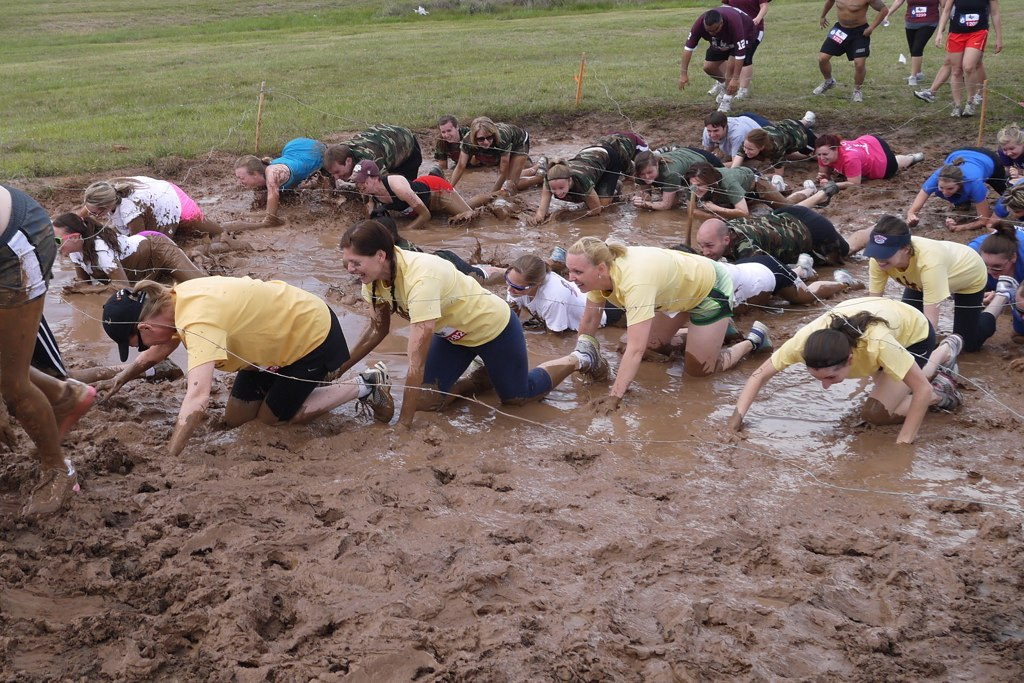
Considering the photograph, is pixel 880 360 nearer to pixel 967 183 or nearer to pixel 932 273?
pixel 932 273

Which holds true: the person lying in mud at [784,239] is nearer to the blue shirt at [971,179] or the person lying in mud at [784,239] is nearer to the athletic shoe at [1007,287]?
the blue shirt at [971,179]

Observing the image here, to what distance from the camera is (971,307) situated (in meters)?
7.12

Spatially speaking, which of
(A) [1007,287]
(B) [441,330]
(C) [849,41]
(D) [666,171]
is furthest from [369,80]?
(A) [1007,287]

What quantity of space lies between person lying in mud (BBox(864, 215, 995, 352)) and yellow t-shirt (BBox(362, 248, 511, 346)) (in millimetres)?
2697

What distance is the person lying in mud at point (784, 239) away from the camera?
846 centimetres

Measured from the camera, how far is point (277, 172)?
9992mm

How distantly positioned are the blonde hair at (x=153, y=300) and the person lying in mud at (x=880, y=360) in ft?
11.1

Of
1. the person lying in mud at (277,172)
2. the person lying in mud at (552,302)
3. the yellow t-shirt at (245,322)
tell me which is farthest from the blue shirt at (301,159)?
the yellow t-shirt at (245,322)

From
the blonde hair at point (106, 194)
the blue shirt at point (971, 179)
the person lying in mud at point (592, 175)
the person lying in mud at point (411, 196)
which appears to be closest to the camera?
the blonde hair at point (106, 194)

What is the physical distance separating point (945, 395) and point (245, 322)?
4.39m

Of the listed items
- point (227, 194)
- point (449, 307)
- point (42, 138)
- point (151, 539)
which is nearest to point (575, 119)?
point (227, 194)

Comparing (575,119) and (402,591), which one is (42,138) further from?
(402,591)

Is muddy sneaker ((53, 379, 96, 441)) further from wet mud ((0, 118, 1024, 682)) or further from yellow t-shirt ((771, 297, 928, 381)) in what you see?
yellow t-shirt ((771, 297, 928, 381))

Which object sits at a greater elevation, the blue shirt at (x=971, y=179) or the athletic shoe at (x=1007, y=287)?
the blue shirt at (x=971, y=179)
